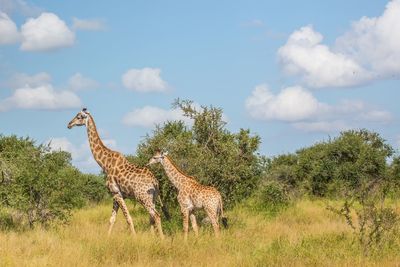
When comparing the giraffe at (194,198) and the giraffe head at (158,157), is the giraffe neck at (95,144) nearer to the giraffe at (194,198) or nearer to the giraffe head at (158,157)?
the giraffe head at (158,157)

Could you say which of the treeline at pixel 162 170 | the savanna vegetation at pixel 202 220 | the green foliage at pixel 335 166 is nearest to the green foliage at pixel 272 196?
the savanna vegetation at pixel 202 220

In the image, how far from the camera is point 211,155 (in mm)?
17078

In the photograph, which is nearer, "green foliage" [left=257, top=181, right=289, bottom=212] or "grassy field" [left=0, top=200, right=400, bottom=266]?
"grassy field" [left=0, top=200, right=400, bottom=266]

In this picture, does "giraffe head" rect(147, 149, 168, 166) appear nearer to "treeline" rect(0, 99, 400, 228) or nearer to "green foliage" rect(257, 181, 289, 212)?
"treeline" rect(0, 99, 400, 228)

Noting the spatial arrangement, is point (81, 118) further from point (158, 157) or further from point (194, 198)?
point (194, 198)

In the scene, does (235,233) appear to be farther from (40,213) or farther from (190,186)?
(40,213)

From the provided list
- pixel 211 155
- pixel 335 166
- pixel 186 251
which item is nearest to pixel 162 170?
pixel 211 155

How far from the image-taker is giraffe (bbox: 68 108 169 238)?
14531 mm

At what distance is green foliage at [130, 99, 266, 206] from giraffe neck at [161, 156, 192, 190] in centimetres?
186

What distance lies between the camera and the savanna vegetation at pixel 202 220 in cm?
1112

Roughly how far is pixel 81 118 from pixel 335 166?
63.1 feet

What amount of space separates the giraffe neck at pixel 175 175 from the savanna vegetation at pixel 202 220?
3.81 ft

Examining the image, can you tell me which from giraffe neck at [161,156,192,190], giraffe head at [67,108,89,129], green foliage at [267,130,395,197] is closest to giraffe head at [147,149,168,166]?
giraffe neck at [161,156,192,190]

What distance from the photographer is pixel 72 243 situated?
12.3 m
